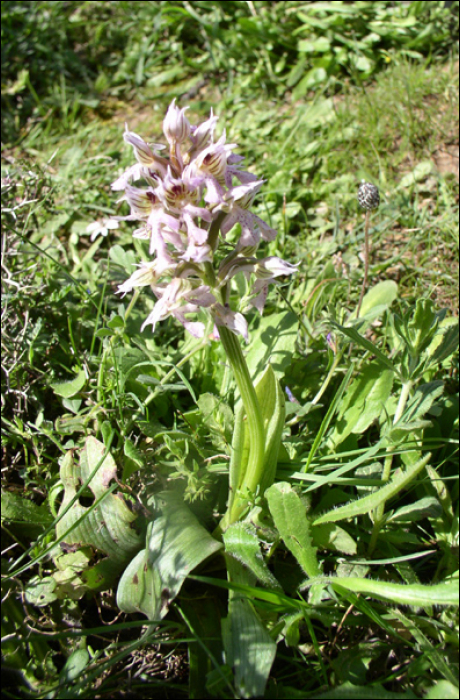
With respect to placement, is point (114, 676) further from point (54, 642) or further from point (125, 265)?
point (125, 265)

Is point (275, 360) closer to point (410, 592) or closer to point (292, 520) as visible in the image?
point (292, 520)

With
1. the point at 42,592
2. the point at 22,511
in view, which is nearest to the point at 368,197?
the point at 22,511

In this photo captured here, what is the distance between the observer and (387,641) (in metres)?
2.01

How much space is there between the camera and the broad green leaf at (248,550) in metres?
1.88

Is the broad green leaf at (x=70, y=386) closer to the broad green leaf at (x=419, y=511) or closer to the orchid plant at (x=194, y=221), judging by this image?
the orchid plant at (x=194, y=221)

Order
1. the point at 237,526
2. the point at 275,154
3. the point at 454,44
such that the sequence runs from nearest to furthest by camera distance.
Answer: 1. the point at 237,526
2. the point at 275,154
3. the point at 454,44

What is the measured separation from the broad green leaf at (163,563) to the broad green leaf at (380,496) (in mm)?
430

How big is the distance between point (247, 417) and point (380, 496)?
519 mm

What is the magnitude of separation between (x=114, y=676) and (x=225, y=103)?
13.2 ft

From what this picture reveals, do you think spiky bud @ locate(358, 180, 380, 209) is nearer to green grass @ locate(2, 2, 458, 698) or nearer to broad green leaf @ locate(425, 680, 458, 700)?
green grass @ locate(2, 2, 458, 698)

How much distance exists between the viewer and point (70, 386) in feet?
8.33

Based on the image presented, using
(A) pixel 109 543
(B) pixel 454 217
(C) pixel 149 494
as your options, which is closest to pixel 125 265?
(C) pixel 149 494

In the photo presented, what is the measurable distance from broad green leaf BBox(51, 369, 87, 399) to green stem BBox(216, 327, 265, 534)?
874mm

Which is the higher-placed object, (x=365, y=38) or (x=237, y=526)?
(x=365, y=38)
